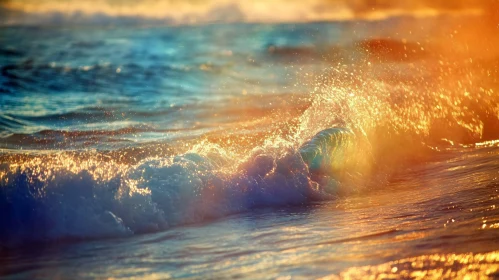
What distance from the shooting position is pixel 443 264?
481 cm

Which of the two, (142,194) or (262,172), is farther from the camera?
(262,172)

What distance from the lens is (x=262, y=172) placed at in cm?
741

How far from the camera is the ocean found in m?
5.20

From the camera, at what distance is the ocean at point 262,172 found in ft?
17.0

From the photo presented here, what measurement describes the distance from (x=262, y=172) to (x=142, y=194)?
4.75 feet

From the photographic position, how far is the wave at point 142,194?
5.99 m

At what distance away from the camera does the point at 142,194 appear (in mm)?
6461

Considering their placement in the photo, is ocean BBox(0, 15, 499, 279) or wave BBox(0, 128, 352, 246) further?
wave BBox(0, 128, 352, 246)

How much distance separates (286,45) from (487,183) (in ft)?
66.2

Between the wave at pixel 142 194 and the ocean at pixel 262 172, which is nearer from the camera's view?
the ocean at pixel 262 172

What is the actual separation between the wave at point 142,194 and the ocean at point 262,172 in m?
0.02

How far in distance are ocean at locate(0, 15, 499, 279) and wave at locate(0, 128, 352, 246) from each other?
0.6 inches

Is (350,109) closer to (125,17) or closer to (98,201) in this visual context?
(98,201)

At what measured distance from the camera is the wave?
599 cm
